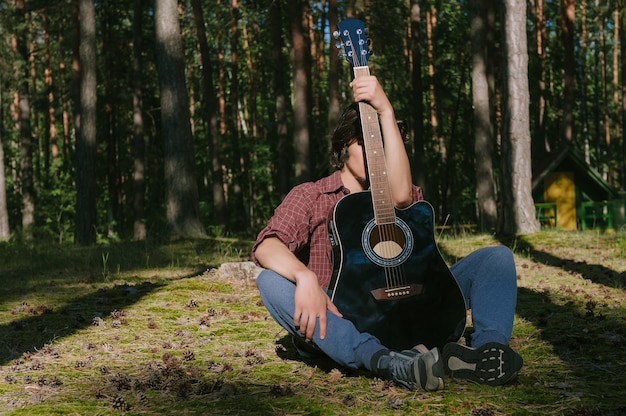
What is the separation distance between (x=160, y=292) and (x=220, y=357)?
2560mm

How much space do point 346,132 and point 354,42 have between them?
496mm

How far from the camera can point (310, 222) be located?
4109mm

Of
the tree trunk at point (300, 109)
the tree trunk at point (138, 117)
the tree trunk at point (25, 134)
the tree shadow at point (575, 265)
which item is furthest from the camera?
the tree trunk at point (25, 134)

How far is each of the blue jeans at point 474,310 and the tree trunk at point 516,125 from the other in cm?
920

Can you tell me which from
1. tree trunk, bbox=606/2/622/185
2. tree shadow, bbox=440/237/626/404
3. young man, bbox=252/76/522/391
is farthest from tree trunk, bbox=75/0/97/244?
tree trunk, bbox=606/2/622/185

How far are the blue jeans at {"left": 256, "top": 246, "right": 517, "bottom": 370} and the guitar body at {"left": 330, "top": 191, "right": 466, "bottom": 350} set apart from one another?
102mm

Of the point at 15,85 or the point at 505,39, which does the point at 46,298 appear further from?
the point at 15,85

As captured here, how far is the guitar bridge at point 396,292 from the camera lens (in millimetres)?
3822

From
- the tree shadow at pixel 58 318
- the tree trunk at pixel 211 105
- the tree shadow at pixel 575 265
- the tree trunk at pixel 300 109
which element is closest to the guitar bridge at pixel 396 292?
the tree shadow at pixel 58 318

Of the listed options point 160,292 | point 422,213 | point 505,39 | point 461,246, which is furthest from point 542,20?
point 422,213

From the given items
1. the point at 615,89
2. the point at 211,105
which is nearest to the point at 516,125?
the point at 211,105

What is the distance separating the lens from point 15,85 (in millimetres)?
23547

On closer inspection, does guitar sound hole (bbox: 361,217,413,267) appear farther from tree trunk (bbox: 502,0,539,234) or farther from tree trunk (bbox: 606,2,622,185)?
tree trunk (bbox: 606,2,622,185)

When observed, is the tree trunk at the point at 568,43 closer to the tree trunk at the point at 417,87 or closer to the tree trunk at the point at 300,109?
the tree trunk at the point at 417,87
